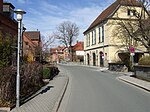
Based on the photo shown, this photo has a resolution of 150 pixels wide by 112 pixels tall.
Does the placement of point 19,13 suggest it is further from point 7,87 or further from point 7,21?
point 7,21

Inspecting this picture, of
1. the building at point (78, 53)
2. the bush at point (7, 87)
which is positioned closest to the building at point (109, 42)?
the building at point (78, 53)

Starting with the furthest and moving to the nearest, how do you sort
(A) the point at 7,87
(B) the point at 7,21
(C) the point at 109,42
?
(C) the point at 109,42 → (B) the point at 7,21 → (A) the point at 7,87

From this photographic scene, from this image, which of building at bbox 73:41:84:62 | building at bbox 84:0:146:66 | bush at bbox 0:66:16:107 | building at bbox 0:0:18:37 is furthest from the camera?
building at bbox 73:41:84:62

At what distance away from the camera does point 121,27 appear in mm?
37500

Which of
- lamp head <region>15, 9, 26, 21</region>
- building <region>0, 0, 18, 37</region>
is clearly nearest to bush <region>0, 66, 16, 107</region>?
lamp head <region>15, 9, 26, 21</region>

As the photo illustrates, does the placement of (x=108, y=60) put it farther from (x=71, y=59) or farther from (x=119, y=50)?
(x=71, y=59)

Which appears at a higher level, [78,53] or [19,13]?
[78,53]

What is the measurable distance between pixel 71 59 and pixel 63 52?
37.3 meters

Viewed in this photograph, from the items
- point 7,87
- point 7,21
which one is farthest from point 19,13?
point 7,21

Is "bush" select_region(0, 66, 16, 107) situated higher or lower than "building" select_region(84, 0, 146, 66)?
lower

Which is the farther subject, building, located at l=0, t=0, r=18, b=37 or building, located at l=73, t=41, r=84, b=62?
building, located at l=73, t=41, r=84, b=62

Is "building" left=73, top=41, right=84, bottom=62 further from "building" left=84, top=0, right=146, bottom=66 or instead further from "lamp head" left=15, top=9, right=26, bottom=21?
"lamp head" left=15, top=9, right=26, bottom=21

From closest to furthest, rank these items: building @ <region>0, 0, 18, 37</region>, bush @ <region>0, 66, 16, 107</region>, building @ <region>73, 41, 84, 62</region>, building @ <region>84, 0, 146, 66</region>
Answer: bush @ <region>0, 66, 16, 107</region> → building @ <region>0, 0, 18, 37</region> → building @ <region>84, 0, 146, 66</region> → building @ <region>73, 41, 84, 62</region>

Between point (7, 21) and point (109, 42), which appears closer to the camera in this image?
point (7, 21)
